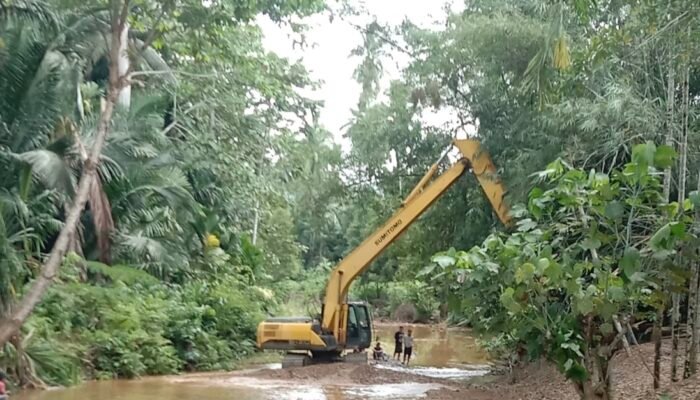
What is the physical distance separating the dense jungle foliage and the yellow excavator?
0.52 meters

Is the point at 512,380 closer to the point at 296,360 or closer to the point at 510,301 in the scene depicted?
the point at 296,360

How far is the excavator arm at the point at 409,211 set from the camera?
55.1 feet

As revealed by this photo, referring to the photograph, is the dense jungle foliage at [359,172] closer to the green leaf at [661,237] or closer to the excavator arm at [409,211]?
the green leaf at [661,237]

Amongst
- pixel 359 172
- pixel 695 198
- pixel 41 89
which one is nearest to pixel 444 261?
pixel 695 198

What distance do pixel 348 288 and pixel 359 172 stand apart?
10.6 ft

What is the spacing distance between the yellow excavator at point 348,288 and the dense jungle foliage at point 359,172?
1.71 ft

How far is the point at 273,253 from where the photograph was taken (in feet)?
121

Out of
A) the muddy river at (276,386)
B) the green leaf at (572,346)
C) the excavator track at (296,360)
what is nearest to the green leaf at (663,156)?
the green leaf at (572,346)

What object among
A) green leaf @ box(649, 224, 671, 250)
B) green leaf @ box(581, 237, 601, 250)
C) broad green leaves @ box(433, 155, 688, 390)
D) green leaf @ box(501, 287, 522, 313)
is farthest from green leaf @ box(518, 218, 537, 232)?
green leaf @ box(649, 224, 671, 250)

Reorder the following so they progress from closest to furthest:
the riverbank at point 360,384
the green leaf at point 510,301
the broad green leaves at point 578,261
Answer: the broad green leaves at point 578,261 < the green leaf at point 510,301 < the riverbank at point 360,384

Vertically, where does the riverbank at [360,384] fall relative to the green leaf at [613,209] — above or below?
below

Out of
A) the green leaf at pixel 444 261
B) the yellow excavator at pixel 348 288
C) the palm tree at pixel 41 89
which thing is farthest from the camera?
the yellow excavator at pixel 348 288

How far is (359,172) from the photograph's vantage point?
20.1 metres

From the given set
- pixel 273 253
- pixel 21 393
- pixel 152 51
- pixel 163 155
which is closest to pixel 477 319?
pixel 21 393
